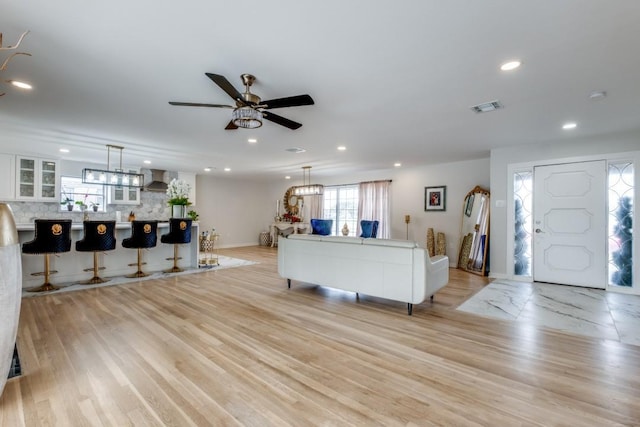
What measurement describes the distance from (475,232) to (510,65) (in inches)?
179

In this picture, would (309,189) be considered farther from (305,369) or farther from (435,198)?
(305,369)

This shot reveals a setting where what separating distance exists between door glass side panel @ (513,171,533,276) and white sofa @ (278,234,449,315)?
242 cm

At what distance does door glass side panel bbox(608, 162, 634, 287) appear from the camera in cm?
454

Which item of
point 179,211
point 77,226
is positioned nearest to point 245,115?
point 179,211

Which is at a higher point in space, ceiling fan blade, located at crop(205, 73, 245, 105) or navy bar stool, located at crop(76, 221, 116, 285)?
ceiling fan blade, located at crop(205, 73, 245, 105)

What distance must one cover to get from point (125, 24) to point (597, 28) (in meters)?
3.30

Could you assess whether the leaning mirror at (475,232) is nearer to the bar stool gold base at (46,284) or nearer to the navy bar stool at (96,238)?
the navy bar stool at (96,238)

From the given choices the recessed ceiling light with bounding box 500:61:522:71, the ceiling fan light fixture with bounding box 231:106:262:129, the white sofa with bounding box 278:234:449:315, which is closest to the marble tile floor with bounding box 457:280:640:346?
the white sofa with bounding box 278:234:449:315

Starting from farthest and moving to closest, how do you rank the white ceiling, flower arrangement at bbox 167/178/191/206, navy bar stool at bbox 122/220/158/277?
flower arrangement at bbox 167/178/191/206 < navy bar stool at bbox 122/220/158/277 < the white ceiling

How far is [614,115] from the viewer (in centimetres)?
371

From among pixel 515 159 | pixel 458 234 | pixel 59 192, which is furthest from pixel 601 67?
pixel 59 192

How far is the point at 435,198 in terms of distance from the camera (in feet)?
24.2

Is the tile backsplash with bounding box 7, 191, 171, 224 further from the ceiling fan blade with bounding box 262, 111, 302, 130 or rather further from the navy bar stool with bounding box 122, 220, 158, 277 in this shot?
the ceiling fan blade with bounding box 262, 111, 302, 130

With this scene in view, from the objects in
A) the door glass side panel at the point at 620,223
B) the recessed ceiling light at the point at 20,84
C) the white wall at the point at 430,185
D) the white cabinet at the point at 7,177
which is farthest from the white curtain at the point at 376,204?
the white cabinet at the point at 7,177
